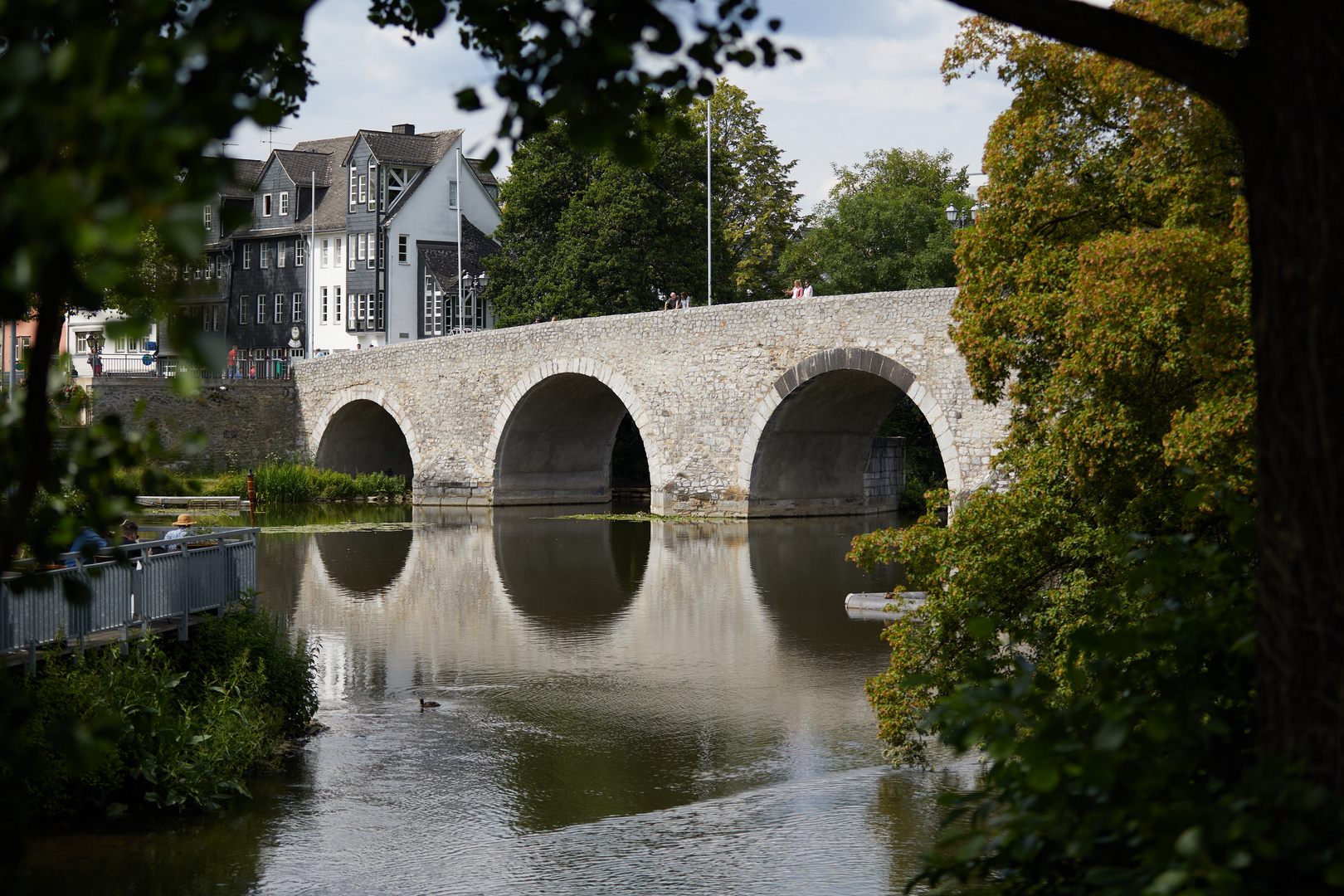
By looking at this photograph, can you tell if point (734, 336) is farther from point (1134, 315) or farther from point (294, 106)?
point (294, 106)

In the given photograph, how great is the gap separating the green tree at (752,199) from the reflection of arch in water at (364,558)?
62.7ft

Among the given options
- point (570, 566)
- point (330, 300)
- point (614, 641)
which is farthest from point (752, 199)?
point (614, 641)

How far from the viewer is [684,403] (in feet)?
85.1

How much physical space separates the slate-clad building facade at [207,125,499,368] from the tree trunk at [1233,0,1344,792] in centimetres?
4083

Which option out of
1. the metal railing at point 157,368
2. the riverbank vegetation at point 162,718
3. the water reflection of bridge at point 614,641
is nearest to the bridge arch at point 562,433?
the water reflection of bridge at point 614,641

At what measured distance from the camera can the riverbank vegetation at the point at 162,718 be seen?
6977 millimetres

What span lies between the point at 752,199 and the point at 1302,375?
131ft

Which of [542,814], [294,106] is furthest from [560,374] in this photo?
[294,106]

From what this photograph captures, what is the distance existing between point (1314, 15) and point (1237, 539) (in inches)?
43.5

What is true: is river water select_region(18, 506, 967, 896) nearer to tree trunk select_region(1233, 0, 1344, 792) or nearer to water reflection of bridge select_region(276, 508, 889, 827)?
water reflection of bridge select_region(276, 508, 889, 827)

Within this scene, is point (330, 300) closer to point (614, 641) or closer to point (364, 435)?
point (364, 435)

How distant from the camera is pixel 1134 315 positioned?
22.0ft

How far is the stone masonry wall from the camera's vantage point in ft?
109

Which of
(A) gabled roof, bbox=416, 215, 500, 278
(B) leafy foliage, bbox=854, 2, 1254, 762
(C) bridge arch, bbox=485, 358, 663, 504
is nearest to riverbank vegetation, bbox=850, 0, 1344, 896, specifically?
(B) leafy foliage, bbox=854, 2, 1254, 762
